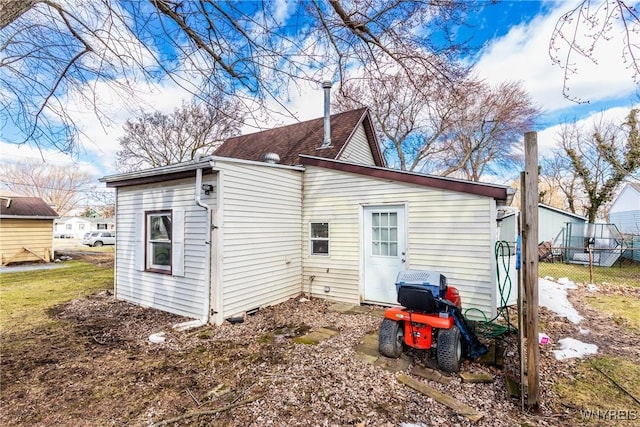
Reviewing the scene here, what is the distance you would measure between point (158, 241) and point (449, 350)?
5.38 metres

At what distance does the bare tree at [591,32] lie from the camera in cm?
215

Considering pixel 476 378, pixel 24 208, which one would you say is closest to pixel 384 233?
pixel 476 378

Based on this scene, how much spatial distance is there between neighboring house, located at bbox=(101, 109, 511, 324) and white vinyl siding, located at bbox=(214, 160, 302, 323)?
0.02m

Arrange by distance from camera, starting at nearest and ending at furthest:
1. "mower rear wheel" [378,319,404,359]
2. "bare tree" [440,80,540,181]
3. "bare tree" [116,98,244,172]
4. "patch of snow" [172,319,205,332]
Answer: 1. "mower rear wheel" [378,319,404,359]
2. "patch of snow" [172,319,205,332]
3. "bare tree" [440,80,540,181]
4. "bare tree" [116,98,244,172]

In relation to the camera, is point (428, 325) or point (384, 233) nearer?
point (428, 325)

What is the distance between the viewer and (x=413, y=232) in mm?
5738

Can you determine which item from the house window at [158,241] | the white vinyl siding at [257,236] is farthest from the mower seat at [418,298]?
the house window at [158,241]

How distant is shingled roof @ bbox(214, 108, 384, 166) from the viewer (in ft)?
29.7

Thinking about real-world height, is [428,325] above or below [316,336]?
above

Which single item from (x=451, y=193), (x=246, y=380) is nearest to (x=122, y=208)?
(x=246, y=380)

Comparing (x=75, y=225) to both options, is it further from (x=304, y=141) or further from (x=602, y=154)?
(x=602, y=154)

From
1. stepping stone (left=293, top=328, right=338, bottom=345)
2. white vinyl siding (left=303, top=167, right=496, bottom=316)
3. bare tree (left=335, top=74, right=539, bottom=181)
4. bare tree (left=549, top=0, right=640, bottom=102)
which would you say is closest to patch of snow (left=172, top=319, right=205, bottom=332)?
stepping stone (left=293, top=328, right=338, bottom=345)

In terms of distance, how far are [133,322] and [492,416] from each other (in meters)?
5.39

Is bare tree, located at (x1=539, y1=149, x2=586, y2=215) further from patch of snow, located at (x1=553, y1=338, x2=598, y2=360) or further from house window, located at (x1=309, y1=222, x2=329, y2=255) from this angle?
house window, located at (x1=309, y1=222, x2=329, y2=255)
